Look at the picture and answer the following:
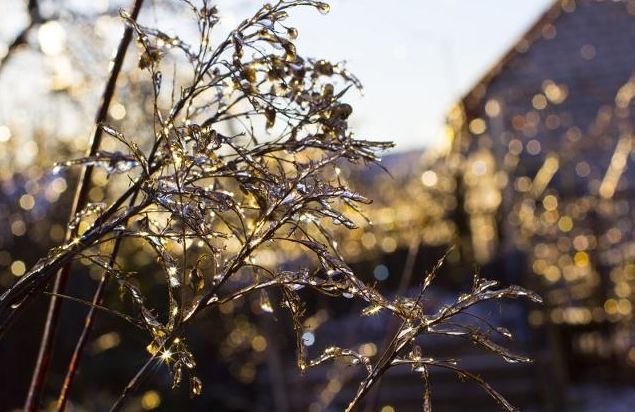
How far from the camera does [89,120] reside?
7930mm

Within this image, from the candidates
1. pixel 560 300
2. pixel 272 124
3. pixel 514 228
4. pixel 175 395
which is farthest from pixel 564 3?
pixel 272 124

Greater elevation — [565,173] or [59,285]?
[565,173]

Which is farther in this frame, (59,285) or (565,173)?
(565,173)

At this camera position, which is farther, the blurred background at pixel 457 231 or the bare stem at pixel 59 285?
the blurred background at pixel 457 231

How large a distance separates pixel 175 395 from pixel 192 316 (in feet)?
19.8

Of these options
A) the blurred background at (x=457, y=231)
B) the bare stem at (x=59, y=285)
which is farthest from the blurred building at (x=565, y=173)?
the bare stem at (x=59, y=285)

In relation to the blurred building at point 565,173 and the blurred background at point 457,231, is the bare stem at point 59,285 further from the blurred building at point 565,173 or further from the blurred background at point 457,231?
the blurred building at point 565,173

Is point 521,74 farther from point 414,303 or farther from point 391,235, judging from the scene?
point 414,303

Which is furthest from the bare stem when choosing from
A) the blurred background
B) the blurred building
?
the blurred building

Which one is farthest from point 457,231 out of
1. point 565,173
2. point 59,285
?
point 59,285

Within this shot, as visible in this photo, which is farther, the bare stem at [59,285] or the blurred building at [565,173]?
the blurred building at [565,173]

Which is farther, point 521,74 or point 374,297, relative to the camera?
point 521,74

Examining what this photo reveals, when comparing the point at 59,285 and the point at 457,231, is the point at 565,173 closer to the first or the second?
the point at 457,231

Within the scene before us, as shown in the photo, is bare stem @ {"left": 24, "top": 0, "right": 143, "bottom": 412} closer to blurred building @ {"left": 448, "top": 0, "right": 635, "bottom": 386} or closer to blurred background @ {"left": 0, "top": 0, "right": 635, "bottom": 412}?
blurred background @ {"left": 0, "top": 0, "right": 635, "bottom": 412}
